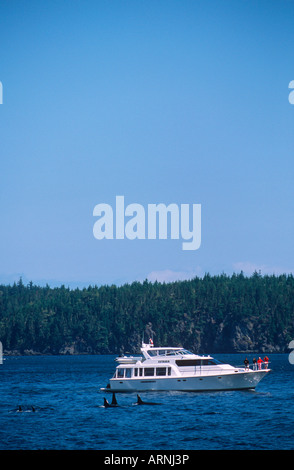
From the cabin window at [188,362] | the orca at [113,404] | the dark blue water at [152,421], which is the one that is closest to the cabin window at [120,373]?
the dark blue water at [152,421]

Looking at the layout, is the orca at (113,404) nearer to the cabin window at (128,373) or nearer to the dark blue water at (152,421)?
the dark blue water at (152,421)

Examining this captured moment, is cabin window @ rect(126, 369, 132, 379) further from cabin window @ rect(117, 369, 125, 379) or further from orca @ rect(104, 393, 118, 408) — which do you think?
orca @ rect(104, 393, 118, 408)

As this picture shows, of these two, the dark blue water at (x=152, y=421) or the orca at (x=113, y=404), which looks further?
the orca at (x=113, y=404)

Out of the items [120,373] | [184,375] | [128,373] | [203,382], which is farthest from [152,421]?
[120,373]

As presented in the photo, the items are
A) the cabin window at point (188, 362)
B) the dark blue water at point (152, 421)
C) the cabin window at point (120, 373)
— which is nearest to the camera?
the dark blue water at point (152, 421)

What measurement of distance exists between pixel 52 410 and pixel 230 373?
859 inches

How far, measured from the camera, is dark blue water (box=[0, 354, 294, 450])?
2048 inches

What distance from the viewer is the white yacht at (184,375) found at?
81.7 m

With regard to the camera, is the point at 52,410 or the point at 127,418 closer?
the point at 127,418

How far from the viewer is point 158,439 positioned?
53.7m

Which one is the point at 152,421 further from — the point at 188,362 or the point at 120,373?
the point at 120,373

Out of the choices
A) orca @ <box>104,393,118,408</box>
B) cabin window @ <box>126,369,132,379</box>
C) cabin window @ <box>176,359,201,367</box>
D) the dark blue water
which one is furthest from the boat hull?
orca @ <box>104,393,118,408</box>
